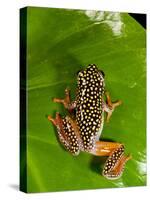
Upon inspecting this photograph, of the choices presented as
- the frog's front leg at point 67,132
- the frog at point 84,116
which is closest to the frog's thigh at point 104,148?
the frog at point 84,116

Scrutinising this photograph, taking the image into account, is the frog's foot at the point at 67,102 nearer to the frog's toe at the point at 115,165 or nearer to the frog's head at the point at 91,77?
the frog's head at the point at 91,77

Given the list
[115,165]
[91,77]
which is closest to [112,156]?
[115,165]

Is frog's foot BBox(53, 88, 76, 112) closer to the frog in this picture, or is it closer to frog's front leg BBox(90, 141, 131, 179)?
the frog

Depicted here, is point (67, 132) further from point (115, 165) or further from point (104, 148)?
point (115, 165)

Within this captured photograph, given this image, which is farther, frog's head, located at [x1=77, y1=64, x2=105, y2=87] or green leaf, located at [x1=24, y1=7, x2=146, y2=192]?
frog's head, located at [x1=77, y1=64, x2=105, y2=87]

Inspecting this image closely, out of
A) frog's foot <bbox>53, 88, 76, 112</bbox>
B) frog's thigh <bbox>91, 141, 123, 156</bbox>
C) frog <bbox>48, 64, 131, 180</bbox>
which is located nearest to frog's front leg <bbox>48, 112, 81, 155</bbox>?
frog <bbox>48, 64, 131, 180</bbox>
